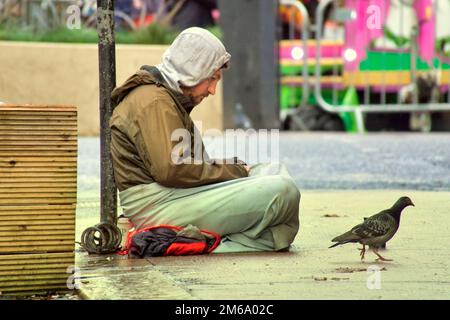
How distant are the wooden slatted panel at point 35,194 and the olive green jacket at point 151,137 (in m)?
0.74

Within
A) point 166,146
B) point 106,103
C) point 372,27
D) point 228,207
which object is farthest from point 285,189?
point 372,27

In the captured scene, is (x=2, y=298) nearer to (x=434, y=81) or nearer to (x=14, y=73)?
(x=14, y=73)

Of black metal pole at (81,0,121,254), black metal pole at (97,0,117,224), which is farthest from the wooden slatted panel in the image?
black metal pole at (97,0,117,224)

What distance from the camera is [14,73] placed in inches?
598

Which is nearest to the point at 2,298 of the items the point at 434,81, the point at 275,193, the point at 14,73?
the point at 275,193

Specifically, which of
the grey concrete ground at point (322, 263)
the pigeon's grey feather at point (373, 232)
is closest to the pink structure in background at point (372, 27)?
the grey concrete ground at point (322, 263)

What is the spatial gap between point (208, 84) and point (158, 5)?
10630 mm

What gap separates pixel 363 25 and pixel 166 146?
1051 centimetres

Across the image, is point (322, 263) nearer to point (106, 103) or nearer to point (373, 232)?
point (373, 232)

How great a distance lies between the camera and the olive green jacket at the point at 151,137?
609 centimetres

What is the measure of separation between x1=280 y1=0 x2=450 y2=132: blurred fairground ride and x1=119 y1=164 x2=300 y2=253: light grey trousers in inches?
385

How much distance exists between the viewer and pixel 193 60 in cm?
629

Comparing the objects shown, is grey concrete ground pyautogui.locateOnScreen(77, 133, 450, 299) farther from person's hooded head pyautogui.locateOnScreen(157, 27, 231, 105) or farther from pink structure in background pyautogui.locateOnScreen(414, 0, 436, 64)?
pink structure in background pyautogui.locateOnScreen(414, 0, 436, 64)

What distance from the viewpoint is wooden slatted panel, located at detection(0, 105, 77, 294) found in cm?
535
